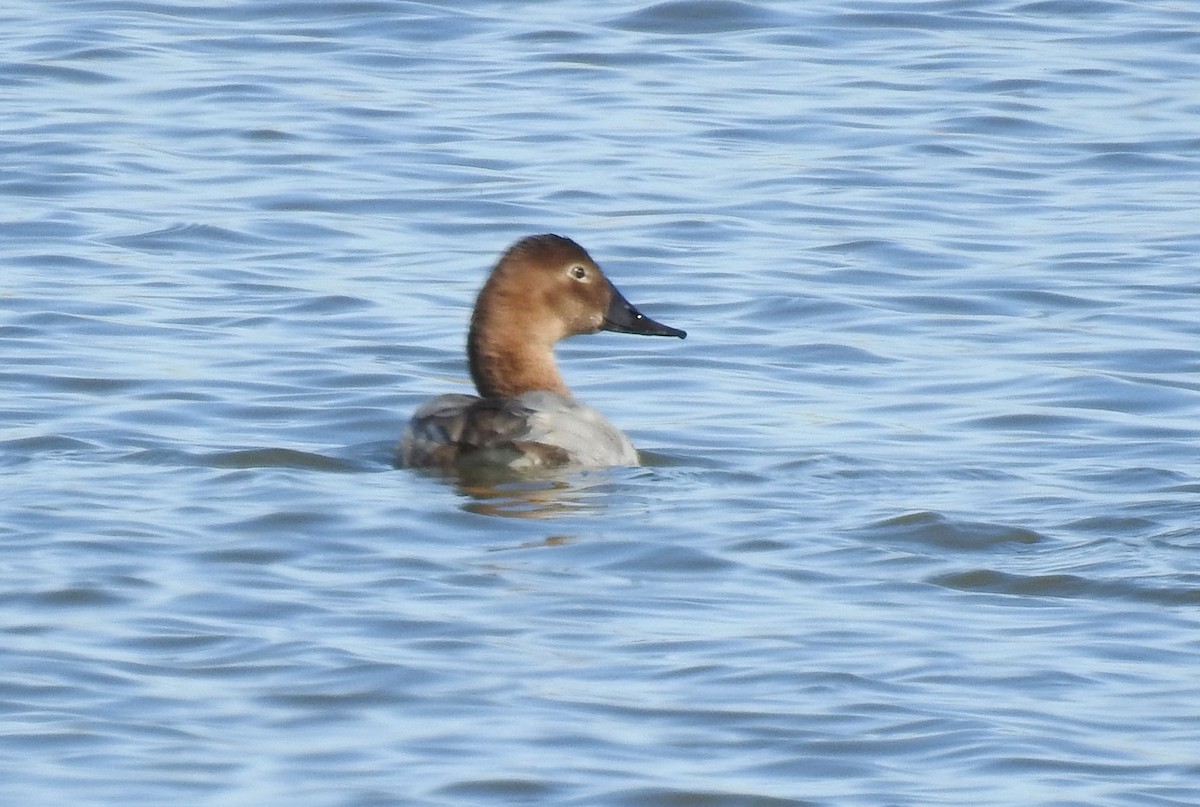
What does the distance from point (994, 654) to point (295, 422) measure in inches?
143

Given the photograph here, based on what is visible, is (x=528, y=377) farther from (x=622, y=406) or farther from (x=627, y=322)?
(x=622, y=406)

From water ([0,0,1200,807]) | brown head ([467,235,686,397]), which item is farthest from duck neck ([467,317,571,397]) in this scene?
water ([0,0,1200,807])

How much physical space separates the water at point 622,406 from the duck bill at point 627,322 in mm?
320

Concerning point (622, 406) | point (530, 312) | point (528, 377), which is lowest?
point (622, 406)

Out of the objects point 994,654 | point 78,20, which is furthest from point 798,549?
point 78,20

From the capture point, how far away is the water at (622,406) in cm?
624

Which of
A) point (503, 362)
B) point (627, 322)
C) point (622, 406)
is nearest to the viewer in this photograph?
point (503, 362)

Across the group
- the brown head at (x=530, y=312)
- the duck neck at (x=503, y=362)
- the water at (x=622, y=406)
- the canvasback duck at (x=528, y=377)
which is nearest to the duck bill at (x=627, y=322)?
the canvasback duck at (x=528, y=377)

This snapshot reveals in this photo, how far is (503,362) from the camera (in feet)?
31.4

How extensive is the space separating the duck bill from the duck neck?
1.54ft

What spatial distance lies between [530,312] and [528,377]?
0.77ft

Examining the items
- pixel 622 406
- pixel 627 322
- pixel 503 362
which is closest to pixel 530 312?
pixel 503 362

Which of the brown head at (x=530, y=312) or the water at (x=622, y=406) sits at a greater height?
the brown head at (x=530, y=312)

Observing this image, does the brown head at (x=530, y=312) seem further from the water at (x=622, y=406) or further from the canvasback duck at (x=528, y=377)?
the water at (x=622, y=406)
